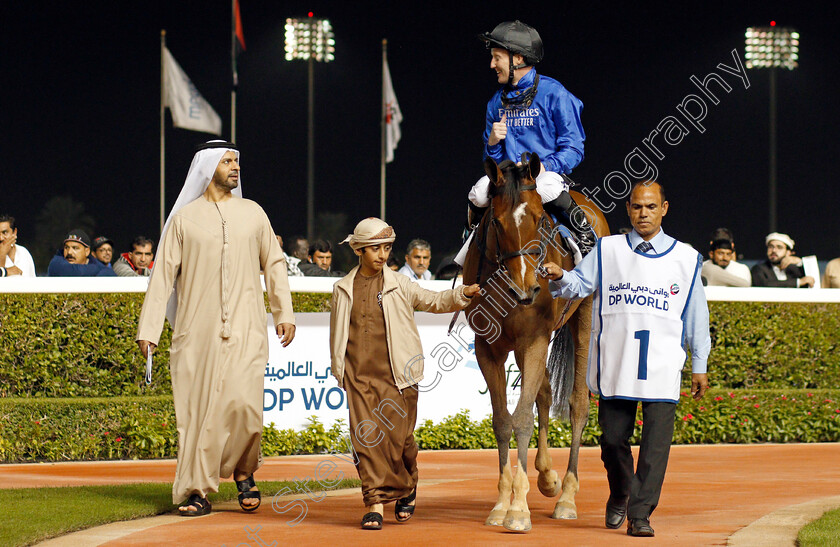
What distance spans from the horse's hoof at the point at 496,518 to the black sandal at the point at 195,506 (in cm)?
169

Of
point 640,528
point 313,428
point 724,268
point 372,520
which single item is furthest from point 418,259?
point 640,528

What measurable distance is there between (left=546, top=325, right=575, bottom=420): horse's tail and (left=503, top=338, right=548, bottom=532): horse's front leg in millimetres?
1238

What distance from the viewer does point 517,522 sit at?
5805 millimetres

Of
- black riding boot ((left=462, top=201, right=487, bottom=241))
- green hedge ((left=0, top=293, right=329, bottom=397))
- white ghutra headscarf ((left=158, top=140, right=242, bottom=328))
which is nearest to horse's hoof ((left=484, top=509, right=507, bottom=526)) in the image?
black riding boot ((left=462, top=201, right=487, bottom=241))

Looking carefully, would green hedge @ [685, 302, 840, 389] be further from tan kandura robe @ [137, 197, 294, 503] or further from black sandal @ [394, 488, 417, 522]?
tan kandura robe @ [137, 197, 294, 503]

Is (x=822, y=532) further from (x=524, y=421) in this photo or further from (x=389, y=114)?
(x=389, y=114)

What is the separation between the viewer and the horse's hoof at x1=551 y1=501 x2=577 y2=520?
6.34 m

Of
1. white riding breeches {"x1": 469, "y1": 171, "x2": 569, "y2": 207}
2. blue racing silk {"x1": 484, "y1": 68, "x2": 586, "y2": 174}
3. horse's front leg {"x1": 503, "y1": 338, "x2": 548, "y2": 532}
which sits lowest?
horse's front leg {"x1": 503, "y1": 338, "x2": 548, "y2": 532}

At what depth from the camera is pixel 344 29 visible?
110 ft

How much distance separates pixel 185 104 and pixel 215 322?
1691 cm

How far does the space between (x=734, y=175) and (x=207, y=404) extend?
27.6 m

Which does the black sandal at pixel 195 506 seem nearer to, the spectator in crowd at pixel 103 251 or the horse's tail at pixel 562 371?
the horse's tail at pixel 562 371

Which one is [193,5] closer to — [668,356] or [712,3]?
[712,3]

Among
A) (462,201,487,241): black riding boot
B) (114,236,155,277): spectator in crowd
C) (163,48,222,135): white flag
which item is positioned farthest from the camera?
(163,48,222,135): white flag
